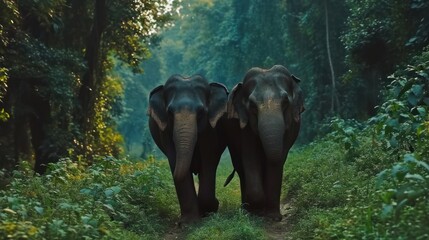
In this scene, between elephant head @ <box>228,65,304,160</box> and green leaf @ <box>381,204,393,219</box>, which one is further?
elephant head @ <box>228,65,304,160</box>

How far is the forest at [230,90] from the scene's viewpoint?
6.79m

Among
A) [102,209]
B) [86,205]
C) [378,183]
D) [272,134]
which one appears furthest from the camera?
[272,134]

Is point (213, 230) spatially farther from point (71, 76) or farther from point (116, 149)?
point (116, 149)

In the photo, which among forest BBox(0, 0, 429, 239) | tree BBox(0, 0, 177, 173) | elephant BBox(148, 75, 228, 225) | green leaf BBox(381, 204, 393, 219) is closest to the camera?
green leaf BBox(381, 204, 393, 219)

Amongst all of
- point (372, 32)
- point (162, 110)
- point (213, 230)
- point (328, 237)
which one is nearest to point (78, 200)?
point (213, 230)

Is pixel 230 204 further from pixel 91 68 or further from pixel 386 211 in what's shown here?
pixel 91 68

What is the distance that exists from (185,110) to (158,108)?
0.79 metres

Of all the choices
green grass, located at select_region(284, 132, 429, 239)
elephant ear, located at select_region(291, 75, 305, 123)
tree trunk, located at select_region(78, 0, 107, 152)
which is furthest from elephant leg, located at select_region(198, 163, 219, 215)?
tree trunk, located at select_region(78, 0, 107, 152)

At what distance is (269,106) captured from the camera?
9.59 metres

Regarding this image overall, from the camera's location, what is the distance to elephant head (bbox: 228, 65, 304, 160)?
30.8 ft

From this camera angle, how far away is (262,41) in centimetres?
3070

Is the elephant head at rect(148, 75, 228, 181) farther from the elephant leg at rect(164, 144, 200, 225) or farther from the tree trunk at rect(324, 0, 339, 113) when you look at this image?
the tree trunk at rect(324, 0, 339, 113)

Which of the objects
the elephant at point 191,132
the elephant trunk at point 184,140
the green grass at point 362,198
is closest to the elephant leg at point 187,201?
→ the elephant at point 191,132

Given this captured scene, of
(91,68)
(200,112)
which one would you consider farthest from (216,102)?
(91,68)
